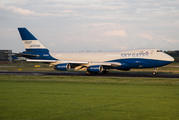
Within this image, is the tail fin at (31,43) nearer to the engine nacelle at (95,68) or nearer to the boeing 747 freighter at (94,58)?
the boeing 747 freighter at (94,58)

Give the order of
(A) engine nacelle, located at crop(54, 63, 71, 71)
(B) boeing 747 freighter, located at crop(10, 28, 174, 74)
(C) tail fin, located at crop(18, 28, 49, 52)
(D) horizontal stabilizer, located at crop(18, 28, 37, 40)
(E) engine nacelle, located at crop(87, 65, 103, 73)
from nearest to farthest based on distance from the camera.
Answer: (E) engine nacelle, located at crop(87, 65, 103, 73) < (B) boeing 747 freighter, located at crop(10, 28, 174, 74) < (A) engine nacelle, located at crop(54, 63, 71, 71) < (D) horizontal stabilizer, located at crop(18, 28, 37, 40) < (C) tail fin, located at crop(18, 28, 49, 52)

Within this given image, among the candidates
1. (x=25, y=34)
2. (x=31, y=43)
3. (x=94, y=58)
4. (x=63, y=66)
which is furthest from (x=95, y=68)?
(x=25, y=34)

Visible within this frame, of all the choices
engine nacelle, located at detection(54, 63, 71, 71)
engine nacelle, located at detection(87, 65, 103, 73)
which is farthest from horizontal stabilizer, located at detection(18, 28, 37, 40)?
engine nacelle, located at detection(87, 65, 103, 73)

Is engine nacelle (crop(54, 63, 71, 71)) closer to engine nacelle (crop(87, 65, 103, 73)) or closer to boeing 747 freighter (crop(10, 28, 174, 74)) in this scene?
boeing 747 freighter (crop(10, 28, 174, 74))

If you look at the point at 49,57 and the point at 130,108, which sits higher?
the point at 49,57

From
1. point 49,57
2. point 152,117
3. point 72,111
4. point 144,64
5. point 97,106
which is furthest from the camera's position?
point 49,57

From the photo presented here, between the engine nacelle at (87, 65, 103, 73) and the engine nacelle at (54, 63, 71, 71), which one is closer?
the engine nacelle at (87, 65, 103, 73)

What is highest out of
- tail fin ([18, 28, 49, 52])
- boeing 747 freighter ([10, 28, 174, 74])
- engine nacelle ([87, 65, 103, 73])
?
tail fin ([18, 28, 49, 52])

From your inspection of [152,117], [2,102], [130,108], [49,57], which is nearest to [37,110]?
[2,102]

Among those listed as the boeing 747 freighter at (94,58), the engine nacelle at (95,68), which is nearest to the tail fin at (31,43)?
the boeing 747 freighter at (94,58)

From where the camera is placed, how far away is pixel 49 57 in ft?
151

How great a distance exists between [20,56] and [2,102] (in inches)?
1415

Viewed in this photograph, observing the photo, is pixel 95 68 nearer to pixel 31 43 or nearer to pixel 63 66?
pixel 63 66

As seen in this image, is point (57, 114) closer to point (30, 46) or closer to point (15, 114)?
point (15, 114)
